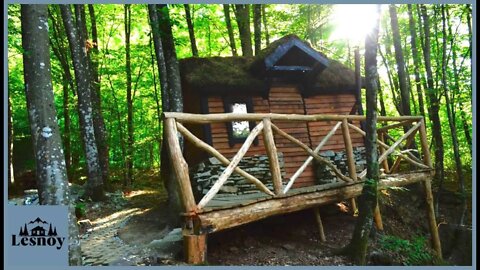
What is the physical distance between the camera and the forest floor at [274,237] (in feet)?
22.1

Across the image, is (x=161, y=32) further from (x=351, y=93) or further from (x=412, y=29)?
(x=412, y=29)

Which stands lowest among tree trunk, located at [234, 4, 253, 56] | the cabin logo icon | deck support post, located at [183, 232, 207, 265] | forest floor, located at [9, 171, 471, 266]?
forest floor, located at [9, 171, 471, 266]

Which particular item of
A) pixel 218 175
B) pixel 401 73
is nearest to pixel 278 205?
pixel 218 175

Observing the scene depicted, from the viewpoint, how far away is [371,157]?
254 inches

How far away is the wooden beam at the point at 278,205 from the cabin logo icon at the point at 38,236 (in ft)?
6.59

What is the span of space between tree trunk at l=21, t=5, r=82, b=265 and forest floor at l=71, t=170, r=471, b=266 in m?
1.55

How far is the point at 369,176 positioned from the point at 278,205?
1660mm

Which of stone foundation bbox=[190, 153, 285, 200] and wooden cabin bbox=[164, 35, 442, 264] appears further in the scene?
stone foundation bbox=[190, 153, 285, 200]

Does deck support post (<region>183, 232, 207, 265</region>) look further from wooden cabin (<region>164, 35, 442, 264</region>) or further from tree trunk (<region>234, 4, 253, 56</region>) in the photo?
tree trunk (<region>234, 4, 253, 56</region>)

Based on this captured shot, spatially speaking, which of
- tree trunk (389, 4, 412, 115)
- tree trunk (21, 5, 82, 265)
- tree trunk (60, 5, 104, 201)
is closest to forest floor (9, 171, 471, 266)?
tree trunk (60, 5, 104, 201)

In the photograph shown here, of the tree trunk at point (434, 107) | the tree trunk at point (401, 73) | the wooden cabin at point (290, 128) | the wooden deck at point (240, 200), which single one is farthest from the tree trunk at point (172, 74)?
the tree trunk at point (434, 107)

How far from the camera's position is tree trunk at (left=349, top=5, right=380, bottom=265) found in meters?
6.28

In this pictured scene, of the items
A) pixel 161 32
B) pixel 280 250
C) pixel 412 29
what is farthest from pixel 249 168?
pixel 412 29

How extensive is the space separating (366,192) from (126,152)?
1109 cm
